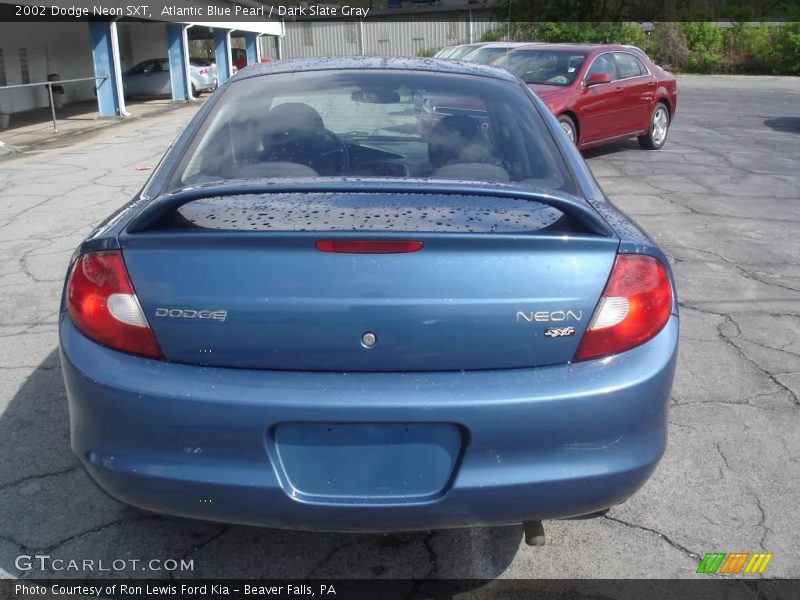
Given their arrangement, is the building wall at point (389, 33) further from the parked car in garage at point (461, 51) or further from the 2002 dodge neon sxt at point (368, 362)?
the 2002 dodge neon sxt at point (368, 362)

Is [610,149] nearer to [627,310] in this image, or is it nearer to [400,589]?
[627,310]

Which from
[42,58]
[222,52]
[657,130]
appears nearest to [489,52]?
[657,130]

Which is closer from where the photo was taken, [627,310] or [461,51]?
[627,310]

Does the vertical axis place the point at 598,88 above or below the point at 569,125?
above

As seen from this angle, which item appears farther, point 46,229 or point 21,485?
point 46,229

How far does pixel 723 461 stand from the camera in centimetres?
338

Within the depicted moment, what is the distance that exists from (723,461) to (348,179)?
6.52 feet

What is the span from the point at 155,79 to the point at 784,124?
20198 mm

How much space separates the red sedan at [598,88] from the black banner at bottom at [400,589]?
8112 millimetres

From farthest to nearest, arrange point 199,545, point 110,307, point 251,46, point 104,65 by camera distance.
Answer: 1. point 251,46
2. point 104,65
3. point 199,545
4. point 110,307

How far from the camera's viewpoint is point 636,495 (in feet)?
10.4

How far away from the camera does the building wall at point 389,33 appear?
43.8m

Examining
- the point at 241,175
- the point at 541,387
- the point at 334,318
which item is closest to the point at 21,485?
the point at 241,175

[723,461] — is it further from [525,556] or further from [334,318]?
[334,318]
